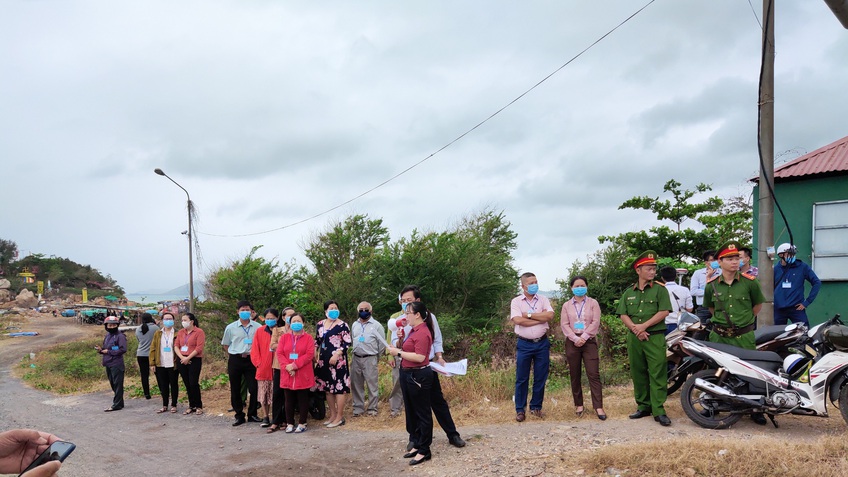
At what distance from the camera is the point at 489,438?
22.4ft

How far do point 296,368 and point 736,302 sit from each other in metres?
5.82

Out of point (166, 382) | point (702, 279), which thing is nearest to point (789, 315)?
point (702, 279)

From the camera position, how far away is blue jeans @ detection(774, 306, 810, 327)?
8.15 metres

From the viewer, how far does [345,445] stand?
24.2 ft

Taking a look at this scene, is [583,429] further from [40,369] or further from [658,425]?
[40,369]

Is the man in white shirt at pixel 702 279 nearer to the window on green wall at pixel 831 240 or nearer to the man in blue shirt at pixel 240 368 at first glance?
the window on green wall at pixel 831 240

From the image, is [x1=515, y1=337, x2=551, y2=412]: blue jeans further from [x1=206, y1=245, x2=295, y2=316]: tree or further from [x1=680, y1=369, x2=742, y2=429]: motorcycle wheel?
[x1=206, y1=245, x2=295, y2=316]: tree

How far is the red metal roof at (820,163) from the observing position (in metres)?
11.9

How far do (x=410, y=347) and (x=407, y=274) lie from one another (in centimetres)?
1067

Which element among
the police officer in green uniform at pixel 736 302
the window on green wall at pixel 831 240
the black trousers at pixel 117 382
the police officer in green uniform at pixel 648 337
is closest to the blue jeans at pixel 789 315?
the police officer in green uniform at pixel 736 302

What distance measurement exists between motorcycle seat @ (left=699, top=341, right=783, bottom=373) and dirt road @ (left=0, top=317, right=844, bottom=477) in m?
0.72

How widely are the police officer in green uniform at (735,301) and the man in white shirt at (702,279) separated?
6.78 feet

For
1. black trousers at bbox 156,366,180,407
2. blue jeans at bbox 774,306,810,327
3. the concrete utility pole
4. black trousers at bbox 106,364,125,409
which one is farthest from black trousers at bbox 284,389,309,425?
blue jeans at bbox 774,306,810,327

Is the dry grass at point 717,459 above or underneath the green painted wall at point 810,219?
underneath
